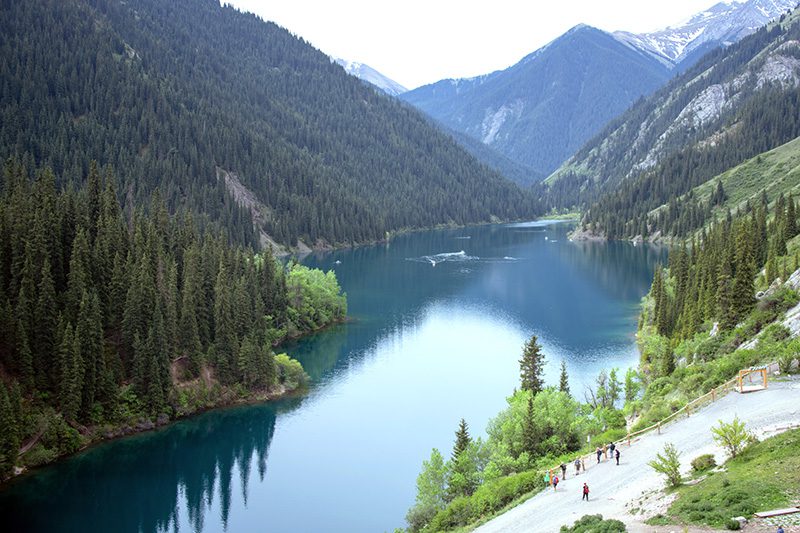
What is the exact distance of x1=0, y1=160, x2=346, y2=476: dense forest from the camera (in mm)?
64188

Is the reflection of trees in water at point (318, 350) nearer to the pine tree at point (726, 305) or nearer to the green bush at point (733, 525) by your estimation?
the pine tree at point (726, 305)

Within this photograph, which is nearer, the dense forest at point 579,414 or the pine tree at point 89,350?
the dense forest at point 579,414

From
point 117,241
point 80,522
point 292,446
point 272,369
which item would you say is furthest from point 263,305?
point 80,522

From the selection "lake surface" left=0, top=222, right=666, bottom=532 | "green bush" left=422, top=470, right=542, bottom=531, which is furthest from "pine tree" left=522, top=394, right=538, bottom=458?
"lake surface" left=0, top=222, right=666, bottom=532

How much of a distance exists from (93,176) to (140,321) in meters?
22.7

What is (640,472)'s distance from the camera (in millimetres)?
36719

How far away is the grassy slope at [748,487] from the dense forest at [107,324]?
171ft

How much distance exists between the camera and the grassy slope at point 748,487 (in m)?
25.2

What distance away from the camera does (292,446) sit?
69.4m

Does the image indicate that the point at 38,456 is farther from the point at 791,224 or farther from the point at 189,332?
the point at 791,224

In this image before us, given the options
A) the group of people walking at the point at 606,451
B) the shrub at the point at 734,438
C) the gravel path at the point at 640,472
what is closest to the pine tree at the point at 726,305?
the gravel path at the point at 640,472

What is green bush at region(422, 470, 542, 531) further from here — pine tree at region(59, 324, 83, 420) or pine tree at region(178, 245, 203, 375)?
pine tree at region(178, 245, 203, 375)

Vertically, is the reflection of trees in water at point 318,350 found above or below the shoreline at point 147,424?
above

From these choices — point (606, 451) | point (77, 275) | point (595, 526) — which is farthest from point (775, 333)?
point (77, 275)
